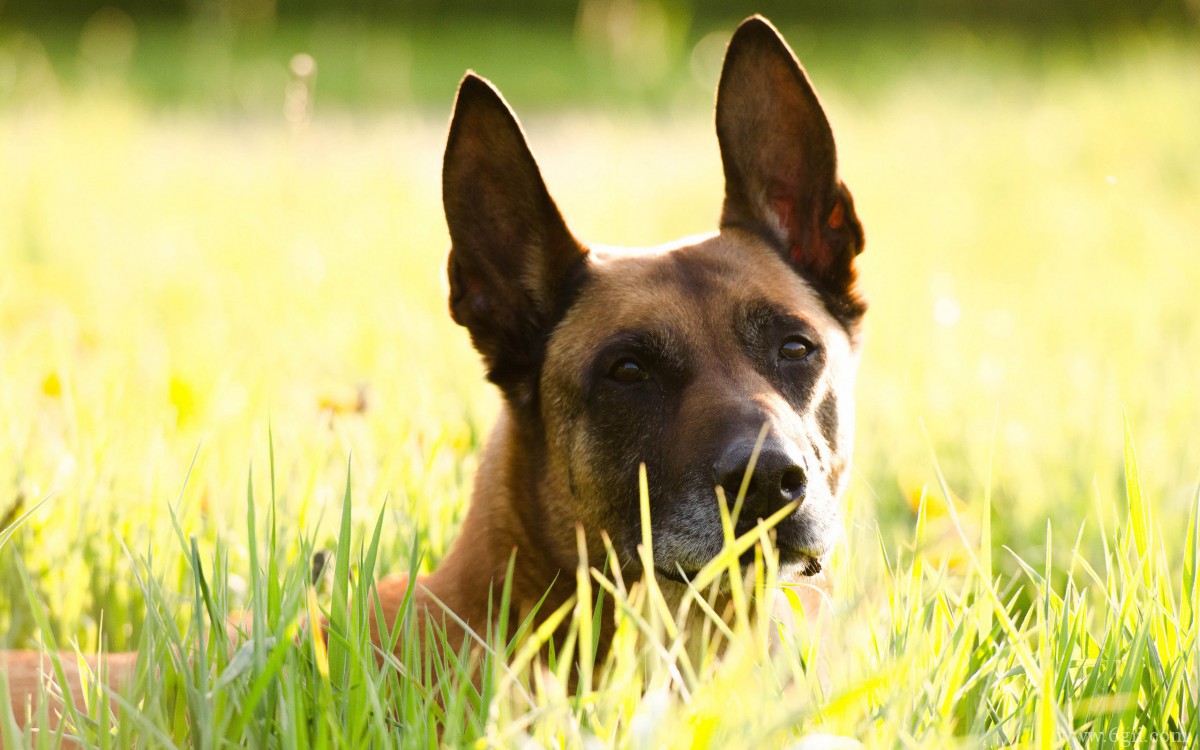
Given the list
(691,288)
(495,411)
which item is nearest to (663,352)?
(691,288)

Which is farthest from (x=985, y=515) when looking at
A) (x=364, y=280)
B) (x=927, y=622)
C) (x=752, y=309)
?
(x=364, y=280)

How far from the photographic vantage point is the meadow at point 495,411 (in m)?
2.02

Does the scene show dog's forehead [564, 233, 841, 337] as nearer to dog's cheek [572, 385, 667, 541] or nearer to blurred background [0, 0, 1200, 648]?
dog's cheek [572, 385, 667, 541]

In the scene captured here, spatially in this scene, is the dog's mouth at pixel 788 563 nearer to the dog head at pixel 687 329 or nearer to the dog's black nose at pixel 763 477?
the dog head at pixel 687 329

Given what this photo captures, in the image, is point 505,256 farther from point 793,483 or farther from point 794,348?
point 793,483

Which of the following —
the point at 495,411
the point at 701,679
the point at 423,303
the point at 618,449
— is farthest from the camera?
the point at 423,303

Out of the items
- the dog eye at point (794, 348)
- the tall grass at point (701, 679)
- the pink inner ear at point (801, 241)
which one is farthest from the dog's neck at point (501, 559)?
the pink inner ear at point (801, 241)

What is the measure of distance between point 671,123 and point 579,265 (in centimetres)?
1102

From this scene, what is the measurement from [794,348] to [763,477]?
0.58 metres

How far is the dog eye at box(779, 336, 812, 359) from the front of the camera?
290 centimetres

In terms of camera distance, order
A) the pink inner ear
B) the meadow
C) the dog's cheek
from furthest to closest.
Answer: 1. the pink inner ear
2. the dog's cheek
3. the meadow

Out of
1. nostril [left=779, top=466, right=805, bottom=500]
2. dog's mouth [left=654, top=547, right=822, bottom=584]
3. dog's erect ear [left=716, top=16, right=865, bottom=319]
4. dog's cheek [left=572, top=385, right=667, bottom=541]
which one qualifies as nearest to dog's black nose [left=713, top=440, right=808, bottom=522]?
nostril [left=779, top=466, right=805, bottom=500]

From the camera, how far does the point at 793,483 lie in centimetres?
246

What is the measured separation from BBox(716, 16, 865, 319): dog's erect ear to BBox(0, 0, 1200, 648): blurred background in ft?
1.98
